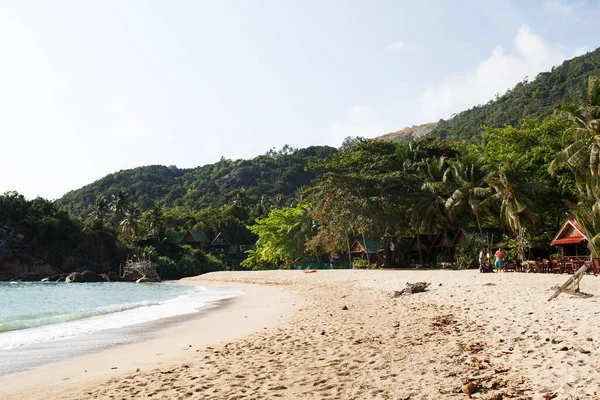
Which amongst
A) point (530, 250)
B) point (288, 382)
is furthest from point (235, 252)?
point (288, 382)

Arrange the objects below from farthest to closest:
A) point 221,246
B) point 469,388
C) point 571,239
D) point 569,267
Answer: point 221,246, point 571,239, point 569,267, point 469,388

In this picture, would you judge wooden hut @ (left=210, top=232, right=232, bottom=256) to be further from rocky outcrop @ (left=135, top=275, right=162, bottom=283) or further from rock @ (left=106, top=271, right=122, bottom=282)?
rocky outcrop @ (left=135, top=275, right=162, bottom=283)

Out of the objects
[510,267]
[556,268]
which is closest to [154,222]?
[510,267]

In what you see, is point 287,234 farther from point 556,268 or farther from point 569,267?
point 569,267

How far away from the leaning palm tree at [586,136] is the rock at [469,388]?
74.1 feet

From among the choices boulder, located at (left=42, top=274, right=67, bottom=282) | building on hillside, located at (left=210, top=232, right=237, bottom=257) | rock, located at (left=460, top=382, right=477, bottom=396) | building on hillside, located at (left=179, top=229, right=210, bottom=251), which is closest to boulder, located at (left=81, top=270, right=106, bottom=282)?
boulder, located at (left=42, top=274, right=67, bottom=282)

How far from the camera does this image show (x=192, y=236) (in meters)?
68.2

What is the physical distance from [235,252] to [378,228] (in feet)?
122

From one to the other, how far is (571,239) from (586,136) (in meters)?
6.47

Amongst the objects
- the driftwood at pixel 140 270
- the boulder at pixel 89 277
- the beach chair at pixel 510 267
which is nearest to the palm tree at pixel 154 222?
the driftwood at pixel 140 270

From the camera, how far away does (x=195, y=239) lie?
68062 mm

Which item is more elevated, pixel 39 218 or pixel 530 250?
pixel 39 218

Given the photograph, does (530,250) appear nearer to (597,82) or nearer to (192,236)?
(597,82)

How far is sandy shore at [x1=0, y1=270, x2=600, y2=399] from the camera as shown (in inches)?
190
